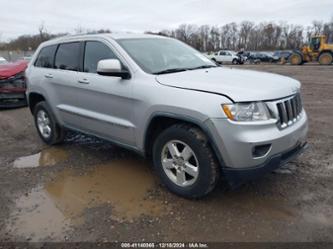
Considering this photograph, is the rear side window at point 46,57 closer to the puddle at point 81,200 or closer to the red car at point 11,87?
the puddle at point 81,200

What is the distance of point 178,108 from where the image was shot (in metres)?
2.98

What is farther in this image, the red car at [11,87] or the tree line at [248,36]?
the tree line at [248,36]

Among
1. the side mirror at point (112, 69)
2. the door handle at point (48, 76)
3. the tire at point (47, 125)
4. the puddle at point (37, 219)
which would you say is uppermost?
the side mirror at point (112, 69)

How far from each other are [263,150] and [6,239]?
2.56 metres

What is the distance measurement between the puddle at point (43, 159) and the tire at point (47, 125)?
22 centimetres

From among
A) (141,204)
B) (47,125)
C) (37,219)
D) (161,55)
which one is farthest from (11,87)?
(141,204)

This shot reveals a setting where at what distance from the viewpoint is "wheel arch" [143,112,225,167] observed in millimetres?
2830

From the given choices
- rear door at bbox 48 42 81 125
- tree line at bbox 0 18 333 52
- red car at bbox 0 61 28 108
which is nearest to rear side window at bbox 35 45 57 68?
rear door at bbox 48 42 81 125

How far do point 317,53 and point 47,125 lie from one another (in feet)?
96.0

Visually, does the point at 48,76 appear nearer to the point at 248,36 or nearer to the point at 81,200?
the point at 81,200

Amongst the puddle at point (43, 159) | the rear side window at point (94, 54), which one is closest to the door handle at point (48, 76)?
the rear side window at point (94, 54)

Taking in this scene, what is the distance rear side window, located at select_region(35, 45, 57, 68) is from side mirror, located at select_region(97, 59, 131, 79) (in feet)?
6.26

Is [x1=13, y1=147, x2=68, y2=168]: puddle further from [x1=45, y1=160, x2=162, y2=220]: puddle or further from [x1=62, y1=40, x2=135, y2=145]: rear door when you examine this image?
[x1=62, y1=40, x2=135, y2=145]: rear door

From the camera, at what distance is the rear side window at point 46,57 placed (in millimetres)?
4934
